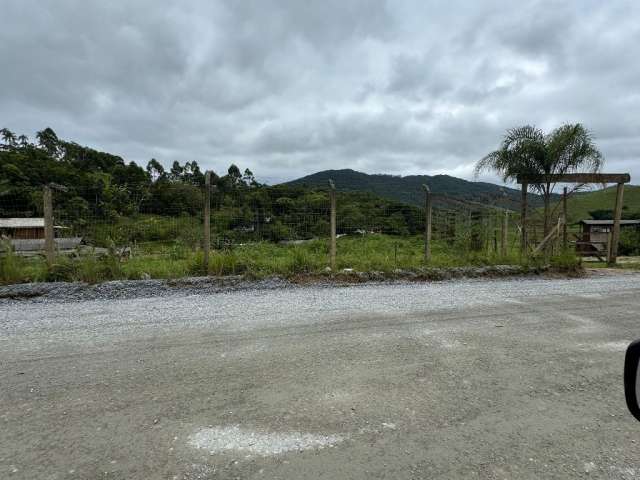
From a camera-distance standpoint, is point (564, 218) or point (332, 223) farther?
point (564, 218)

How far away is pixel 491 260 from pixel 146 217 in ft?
27.3

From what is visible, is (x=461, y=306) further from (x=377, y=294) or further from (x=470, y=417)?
(x=470, y=417)

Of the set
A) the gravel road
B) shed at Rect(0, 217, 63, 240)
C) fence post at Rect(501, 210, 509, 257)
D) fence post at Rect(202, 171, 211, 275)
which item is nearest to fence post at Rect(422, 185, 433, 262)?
fence post at Rect(501, 210, 509, 257)

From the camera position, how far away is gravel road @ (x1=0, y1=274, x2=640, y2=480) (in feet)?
6.54

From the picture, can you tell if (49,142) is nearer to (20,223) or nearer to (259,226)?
(20,223)

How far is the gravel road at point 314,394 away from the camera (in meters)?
1.99

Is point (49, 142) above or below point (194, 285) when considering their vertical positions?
above

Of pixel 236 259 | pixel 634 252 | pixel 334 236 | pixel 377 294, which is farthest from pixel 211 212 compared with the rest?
pixel 634 252

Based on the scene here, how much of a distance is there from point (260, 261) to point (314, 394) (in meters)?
5.11

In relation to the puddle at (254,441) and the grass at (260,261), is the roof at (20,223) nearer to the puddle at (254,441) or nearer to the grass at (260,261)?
the grass at (260,261)

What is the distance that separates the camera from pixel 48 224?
674 centimetres

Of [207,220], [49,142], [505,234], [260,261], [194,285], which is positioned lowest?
[194,285]

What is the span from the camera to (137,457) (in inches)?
79.2

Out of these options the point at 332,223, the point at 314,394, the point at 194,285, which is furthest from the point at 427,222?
the point at 314,394
